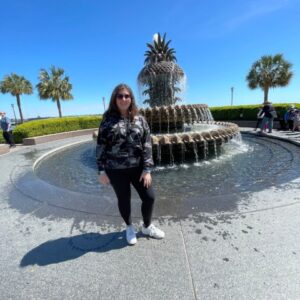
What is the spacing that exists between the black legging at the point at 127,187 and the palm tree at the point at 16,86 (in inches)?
1778

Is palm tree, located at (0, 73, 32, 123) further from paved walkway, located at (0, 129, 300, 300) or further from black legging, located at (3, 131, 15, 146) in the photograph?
paved walkway, located at (0, 129, 300, 300)

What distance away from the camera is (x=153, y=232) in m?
2.80

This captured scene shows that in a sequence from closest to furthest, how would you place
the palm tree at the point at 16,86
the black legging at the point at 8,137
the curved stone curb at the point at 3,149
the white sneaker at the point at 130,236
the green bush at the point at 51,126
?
the white sneaker at the point at 130,236, the curved stone curb at the point at 3,149, the black legging at the point at 8,137, the green bush at the point at 51,126, the palm tree at the point at 16,86

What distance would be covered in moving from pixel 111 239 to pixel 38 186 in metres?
2.94

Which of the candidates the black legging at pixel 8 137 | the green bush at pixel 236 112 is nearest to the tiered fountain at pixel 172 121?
the black legging at pixel 8 137

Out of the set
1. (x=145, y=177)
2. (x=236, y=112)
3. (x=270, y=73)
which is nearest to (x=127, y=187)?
(x=145, y=177)

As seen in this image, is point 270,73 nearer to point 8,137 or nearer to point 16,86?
point 8,137

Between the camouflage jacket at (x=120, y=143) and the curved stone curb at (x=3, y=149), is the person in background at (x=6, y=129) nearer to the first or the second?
the curved stone curb at (x=3, y=149)

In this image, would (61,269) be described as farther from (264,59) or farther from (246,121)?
(264,59)

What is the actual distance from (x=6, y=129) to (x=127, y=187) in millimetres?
11848

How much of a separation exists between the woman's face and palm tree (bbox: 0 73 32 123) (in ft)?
148

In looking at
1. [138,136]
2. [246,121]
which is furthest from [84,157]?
[246,121]

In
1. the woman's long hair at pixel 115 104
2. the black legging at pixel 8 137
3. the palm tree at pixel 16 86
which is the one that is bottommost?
the black legging at pixel 8 137

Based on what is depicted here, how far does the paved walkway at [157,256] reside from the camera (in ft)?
6.55
